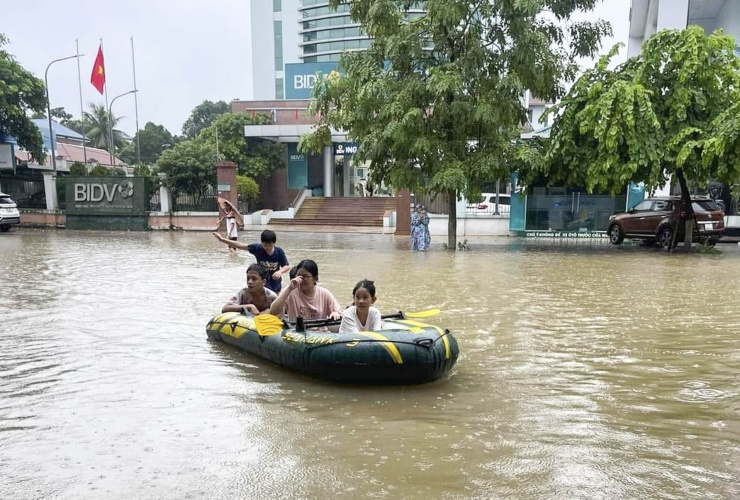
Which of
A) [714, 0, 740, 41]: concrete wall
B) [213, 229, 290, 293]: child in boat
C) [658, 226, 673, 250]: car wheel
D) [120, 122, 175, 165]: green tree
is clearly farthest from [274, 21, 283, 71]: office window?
[213, 229, 290, 293]: child in boat

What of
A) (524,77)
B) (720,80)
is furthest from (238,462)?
(720,80)

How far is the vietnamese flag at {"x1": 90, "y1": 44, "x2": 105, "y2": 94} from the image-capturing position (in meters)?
33.0

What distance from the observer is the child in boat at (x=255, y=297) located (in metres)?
6.91

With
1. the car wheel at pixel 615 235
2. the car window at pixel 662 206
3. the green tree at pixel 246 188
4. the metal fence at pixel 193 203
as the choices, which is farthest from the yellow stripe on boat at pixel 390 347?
the green tree at pixel 246 188

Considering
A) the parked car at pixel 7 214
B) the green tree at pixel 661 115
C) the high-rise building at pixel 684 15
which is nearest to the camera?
the green tree at pixel 661 115

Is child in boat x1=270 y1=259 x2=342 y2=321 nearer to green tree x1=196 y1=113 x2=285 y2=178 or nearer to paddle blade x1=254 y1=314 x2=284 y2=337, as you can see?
paddle blade x1=254 y1=314 x2=284 y2=337

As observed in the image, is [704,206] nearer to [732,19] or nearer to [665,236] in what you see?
[665,236]

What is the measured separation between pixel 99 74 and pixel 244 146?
8952 millimetres

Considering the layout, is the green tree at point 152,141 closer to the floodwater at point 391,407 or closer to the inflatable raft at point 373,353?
the floodwater at point 391,407

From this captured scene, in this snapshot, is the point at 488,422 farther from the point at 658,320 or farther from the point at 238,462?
the point at 658,320

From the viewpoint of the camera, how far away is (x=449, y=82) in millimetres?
15492

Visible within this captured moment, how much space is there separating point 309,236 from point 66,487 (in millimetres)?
20896

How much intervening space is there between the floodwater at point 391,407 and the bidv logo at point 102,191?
1784 cm

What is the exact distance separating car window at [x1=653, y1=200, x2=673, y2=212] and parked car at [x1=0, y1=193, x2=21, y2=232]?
81.7 ft
